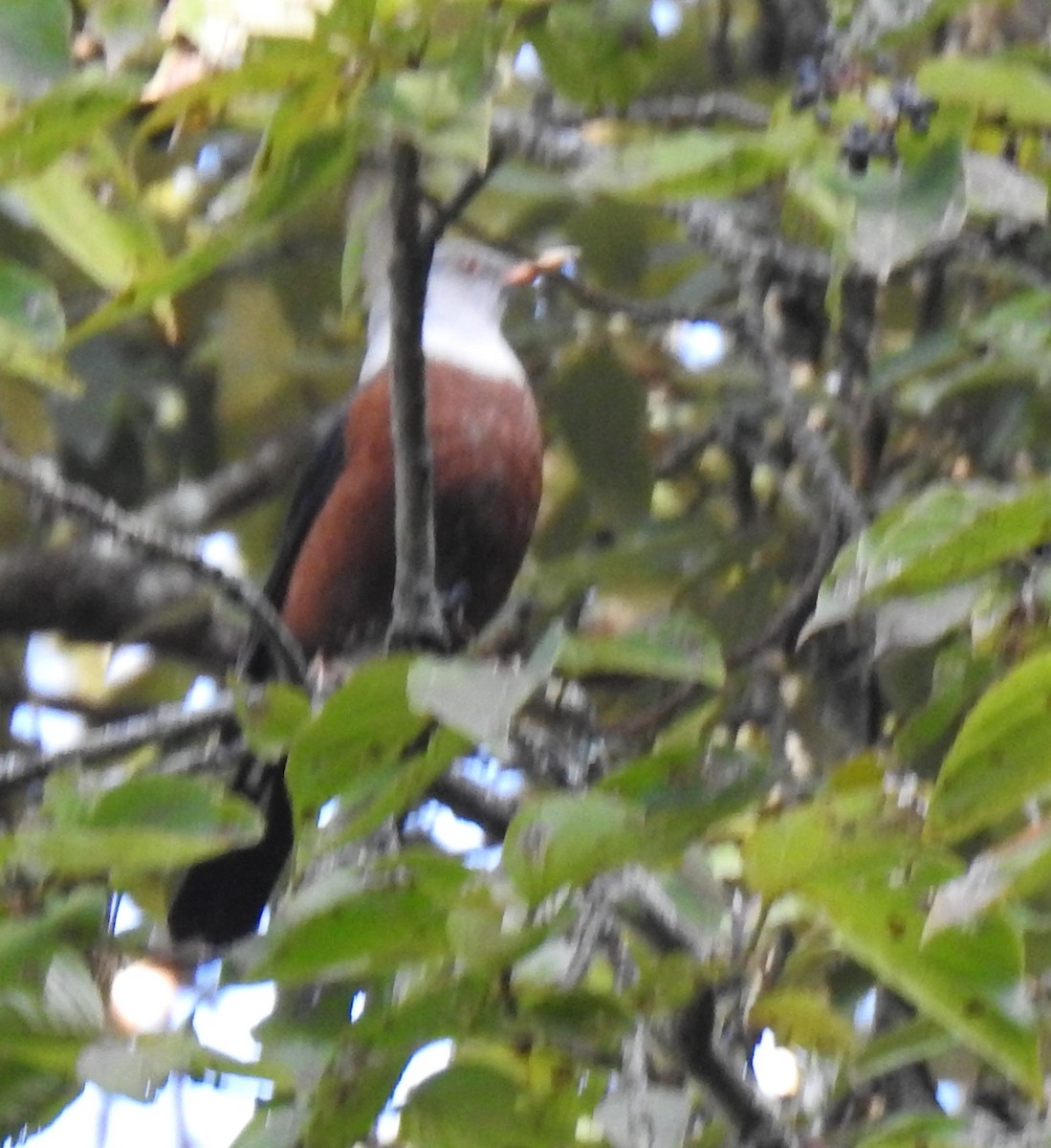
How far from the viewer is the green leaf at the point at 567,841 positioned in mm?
1213

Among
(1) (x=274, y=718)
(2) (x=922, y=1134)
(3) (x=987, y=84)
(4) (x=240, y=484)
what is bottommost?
(4) (x=240, y=484)

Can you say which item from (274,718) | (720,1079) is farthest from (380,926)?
(720,1079)

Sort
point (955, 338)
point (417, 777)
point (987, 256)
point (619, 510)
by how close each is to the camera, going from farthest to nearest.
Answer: point (619, 510), point (987, 256), point (955, 338), point (417, 777)

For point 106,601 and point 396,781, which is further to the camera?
point 106,601

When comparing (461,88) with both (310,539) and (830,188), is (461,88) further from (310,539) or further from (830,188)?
(310,539)

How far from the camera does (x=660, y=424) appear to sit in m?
3.63

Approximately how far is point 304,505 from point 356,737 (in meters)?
2.06

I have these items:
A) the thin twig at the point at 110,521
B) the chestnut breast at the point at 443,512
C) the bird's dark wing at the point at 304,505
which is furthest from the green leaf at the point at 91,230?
the bird's dark wing at the point at 304,505

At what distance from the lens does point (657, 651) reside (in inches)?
55.5

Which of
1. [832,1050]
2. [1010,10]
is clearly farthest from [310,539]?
[832,1050]

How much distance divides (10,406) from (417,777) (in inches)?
83.9

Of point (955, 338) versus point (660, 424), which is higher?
point (955, 338)

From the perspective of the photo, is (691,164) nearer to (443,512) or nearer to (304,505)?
(443,512)

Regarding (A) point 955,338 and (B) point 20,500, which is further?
(B) point 20,500
